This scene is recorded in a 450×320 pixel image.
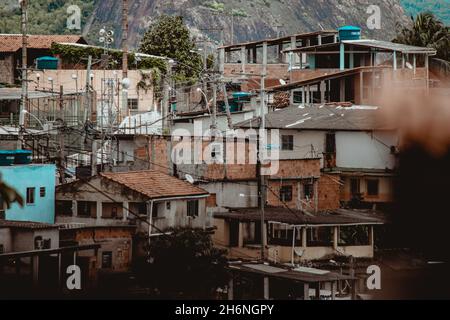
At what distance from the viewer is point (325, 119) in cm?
2709

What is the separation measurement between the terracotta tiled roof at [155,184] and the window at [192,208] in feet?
0.55

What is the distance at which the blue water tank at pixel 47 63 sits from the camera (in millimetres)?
35312

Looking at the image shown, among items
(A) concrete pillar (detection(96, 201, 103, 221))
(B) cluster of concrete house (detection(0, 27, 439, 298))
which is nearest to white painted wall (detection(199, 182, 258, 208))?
(B) cluster of concrete house (detection(0, 27, 439, 298))

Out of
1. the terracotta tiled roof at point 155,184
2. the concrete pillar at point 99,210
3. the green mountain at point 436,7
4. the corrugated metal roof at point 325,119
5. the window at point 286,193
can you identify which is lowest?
the concrete pillar at point 99,210

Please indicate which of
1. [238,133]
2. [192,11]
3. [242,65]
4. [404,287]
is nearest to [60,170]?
[238,133]

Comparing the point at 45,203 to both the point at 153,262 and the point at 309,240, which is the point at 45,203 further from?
the point at 309,240

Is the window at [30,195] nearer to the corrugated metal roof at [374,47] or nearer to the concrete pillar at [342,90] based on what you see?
the concrete pillar at [342,90]

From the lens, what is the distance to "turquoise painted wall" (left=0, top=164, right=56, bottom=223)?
22.2 metres

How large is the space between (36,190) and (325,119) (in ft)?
25.6

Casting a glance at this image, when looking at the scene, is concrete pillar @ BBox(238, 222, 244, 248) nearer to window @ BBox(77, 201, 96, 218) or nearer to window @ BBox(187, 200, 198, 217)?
window @ BBox(187, 200, 198, 217)

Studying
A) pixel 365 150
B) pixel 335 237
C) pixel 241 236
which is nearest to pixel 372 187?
pixel 365 150

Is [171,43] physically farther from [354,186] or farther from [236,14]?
[236,14]

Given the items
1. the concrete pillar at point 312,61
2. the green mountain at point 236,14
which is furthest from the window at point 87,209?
the green mountain at point 236,14
